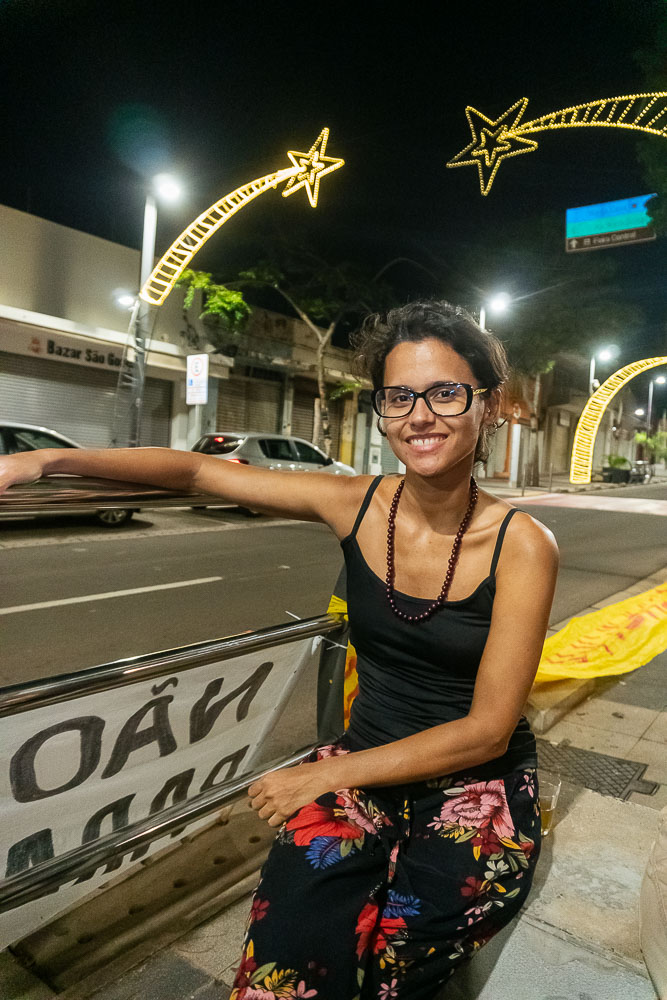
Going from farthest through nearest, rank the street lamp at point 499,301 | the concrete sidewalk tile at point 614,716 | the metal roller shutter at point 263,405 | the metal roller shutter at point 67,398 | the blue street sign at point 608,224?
the street lamp at point 499,301 → the metal roller shutter at point 263,405 → the blue street sign at point 608,224 → the metal roller shutter at point 67,398 → the concrete sidewalk tile at point 614,716

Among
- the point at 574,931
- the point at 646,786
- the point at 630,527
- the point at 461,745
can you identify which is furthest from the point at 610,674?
the point at 630,527

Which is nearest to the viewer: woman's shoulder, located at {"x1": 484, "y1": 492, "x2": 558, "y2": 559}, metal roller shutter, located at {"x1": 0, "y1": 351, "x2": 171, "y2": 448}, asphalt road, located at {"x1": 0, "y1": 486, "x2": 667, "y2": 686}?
woman's shoulder, located at {"x1": 484, "y1": 492, "x2": 558, "y2": 559}

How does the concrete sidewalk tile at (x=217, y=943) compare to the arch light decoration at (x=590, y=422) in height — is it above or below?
below

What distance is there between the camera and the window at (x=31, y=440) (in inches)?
405

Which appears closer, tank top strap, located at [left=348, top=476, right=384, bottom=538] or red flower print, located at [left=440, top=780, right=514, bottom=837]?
red flower print, located at [left=440, top=780, right=514, bottom=837]

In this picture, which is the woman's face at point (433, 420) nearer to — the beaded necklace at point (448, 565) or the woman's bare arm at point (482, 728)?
the beaded necklace at point (448, 565)

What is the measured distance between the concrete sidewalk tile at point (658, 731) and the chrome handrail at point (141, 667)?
2486mm

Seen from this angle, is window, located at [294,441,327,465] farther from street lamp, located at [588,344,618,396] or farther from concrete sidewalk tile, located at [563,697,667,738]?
street lamp, located at [588,344,618,396]

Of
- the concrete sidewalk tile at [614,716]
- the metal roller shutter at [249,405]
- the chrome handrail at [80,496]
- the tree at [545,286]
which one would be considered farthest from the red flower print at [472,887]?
the tree at [545,286]

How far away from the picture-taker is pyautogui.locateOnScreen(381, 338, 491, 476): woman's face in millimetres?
1650

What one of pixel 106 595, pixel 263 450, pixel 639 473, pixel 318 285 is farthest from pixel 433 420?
pixel 639 473

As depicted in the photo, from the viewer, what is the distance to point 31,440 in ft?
34.5

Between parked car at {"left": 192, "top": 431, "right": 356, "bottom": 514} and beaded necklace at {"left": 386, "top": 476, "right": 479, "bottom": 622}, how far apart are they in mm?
12113

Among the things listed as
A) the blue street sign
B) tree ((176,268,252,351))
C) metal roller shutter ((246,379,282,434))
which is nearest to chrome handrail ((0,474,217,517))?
the blue street sign
